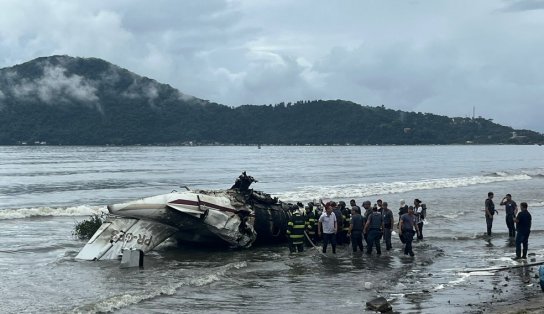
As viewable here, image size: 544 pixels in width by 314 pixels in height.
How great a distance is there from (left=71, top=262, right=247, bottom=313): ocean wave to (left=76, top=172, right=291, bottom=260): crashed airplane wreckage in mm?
3003

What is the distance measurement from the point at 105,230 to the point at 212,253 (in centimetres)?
352

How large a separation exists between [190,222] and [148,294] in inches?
247

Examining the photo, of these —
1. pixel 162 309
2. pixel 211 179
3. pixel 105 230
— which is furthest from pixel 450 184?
pixel 162 309

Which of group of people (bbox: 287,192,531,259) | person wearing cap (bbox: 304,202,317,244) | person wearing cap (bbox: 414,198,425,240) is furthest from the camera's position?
person wearing cap (bbox: 414,198,425,240)

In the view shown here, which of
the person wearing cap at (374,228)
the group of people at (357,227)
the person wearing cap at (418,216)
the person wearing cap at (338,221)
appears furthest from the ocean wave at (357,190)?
the person wearing cap at (374,228)

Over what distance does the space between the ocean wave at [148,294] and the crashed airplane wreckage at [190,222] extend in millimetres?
3003

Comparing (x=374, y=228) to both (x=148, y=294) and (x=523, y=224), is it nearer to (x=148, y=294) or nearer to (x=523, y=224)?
(x=523, y=224)

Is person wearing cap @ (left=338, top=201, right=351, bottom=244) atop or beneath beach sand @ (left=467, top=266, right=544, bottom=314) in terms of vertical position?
atop

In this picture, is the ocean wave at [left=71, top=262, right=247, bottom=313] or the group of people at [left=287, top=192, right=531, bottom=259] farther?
the group of people at [left=287, top=192, right=531, bottom=259]

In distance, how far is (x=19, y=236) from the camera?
27641 mm

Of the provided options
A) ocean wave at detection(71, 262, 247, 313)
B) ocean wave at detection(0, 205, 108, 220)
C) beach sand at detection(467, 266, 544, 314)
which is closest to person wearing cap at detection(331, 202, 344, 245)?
ocean wave at detection(71, 262, 247, 313)

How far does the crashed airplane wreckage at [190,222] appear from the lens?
69.1 feet

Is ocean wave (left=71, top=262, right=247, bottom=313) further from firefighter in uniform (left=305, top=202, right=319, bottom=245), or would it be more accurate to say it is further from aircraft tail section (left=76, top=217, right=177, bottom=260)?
firefighter in uniform (left=305, top=202, right=319, bottom=245)

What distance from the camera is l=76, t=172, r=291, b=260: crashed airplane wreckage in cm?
2106
